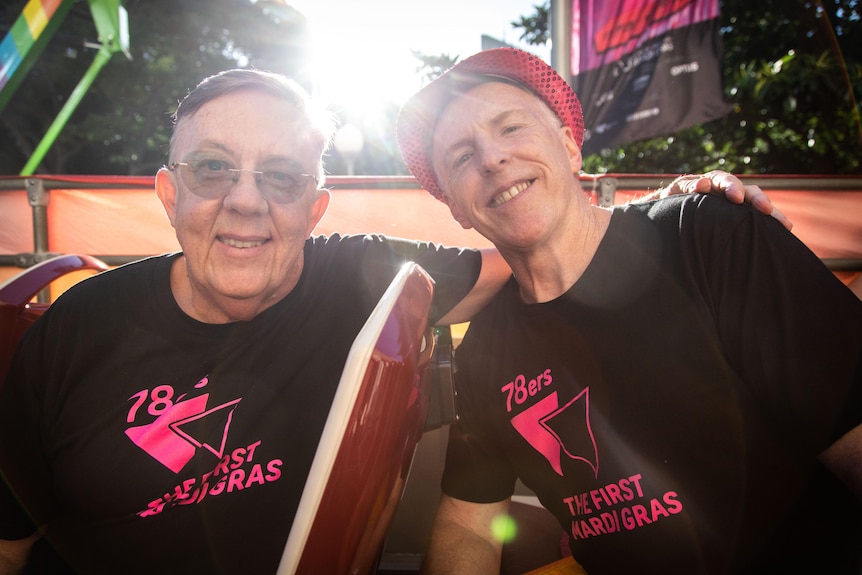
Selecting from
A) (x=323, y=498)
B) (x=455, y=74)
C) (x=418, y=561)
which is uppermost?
(x=455, y=74)

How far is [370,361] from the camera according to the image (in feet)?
2.93

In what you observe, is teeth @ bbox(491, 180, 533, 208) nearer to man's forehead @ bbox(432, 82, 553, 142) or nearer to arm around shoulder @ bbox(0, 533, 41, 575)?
man's forehead @ bbox(432, 82, 553, 142)

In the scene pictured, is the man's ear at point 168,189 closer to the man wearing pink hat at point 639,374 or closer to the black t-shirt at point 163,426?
the black t-shirt at point 163,426

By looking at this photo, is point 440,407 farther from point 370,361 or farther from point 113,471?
point 113,471

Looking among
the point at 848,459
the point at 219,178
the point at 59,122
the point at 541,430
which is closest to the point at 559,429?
the point at 541,430

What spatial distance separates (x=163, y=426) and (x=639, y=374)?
1.14 meters

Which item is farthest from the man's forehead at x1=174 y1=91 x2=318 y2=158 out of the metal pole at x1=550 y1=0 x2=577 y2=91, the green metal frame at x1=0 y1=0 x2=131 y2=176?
the green metal frame at x1=0 y1=0 x2=131 y2=176

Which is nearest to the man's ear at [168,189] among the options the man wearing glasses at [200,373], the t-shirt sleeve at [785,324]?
the man wearing glasses at [200,373]

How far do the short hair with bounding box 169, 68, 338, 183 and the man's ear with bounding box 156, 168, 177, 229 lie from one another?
80 mm

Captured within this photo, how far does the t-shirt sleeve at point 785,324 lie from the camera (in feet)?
3.58

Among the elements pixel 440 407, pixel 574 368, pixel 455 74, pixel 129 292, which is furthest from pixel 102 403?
pixel 455 74

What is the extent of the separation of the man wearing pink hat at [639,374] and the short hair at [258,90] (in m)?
0.40

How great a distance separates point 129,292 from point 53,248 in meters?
1.58

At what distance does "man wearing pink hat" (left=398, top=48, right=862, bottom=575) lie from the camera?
1.15 m
